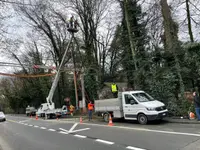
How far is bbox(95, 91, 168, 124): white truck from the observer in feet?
40.9

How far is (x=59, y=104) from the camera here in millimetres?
35875

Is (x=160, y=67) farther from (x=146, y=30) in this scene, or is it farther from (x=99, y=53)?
(x=99, y=53)

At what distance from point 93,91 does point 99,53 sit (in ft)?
20.0

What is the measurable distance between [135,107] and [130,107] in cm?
50

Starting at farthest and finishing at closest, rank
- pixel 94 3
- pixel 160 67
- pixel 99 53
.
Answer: pixel 99 53, pixel 94 3, pixel 160 67

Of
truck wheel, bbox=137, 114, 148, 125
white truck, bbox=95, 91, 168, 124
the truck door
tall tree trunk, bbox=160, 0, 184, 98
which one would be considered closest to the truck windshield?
white truck, bbox=95, 91, 168, 124

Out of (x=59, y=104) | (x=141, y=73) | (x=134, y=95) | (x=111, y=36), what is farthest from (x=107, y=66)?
(x=134, y=95)

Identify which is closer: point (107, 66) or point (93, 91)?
point (93, 91)

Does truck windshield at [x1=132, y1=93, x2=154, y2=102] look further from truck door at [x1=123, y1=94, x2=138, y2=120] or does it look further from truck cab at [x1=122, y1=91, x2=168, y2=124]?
truck door at [x1=123, y1=94, x2=138, y2=120]

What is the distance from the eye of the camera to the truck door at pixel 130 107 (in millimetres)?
13453

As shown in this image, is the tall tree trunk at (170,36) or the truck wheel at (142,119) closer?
the truck wheel at (142,119)

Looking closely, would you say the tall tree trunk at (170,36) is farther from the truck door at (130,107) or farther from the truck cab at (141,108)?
the truck door at (130,107)

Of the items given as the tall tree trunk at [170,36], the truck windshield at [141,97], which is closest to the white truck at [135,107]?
the truck windshield at [141,97]

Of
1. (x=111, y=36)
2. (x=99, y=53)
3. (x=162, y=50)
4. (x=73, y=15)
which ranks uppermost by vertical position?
(x=73, y=15)
